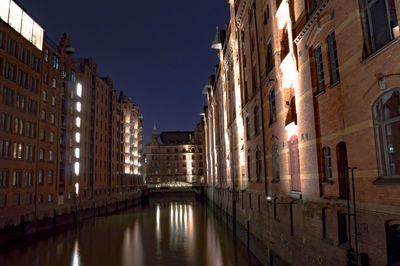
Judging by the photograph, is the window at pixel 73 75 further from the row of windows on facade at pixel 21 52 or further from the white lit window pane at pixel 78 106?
the row of windows on facade at pixel 21 52

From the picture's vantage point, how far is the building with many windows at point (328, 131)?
28.1 feet

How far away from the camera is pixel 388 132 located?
339 inches

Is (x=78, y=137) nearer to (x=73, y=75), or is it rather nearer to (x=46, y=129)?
(x=73, y=75)

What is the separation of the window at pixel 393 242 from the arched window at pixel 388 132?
1.41 m

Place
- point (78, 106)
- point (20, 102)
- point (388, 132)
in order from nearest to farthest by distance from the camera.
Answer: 1. point (388, 132)
2. point (20, 102)
3. point (78, 106)

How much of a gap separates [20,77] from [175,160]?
296ft

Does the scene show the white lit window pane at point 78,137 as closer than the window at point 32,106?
No

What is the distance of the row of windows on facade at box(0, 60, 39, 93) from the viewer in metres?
33.6

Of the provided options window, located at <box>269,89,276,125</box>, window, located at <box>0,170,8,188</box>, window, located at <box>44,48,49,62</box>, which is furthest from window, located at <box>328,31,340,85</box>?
window, located at <box>44,48,49,62</box>

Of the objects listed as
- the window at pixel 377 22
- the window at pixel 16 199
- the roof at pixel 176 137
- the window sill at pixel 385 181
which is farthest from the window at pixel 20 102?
the roof at pixel 176 137

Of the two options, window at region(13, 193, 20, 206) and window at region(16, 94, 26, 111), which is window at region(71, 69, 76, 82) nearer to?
window at region(16, 94, 26, 111)

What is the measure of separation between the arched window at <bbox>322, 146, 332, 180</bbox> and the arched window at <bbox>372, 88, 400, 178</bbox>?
11.0 feet

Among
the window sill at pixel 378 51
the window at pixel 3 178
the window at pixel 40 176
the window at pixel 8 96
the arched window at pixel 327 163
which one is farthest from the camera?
the window at pixel 40 176

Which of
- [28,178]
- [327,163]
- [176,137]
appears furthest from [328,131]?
[176,137]
